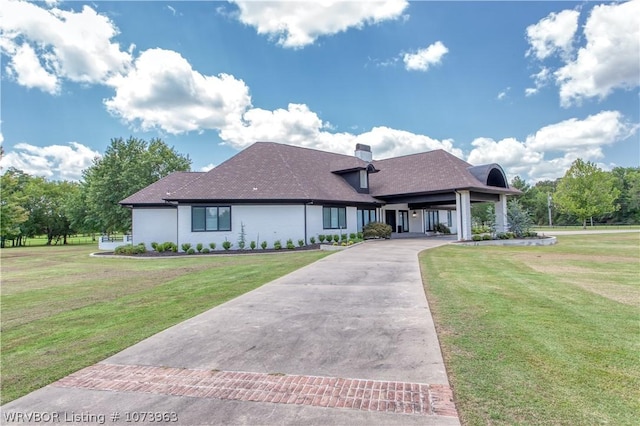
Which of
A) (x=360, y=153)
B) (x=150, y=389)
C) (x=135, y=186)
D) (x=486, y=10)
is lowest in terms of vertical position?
(x=150, y=389)

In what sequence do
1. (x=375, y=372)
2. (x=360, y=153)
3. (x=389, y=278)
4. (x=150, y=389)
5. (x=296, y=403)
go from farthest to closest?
(x=360, y=153), (x=389, y=278), (x=375, y=372), (x=150, y=389), (x=296, y=403)

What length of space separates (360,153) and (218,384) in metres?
27.6

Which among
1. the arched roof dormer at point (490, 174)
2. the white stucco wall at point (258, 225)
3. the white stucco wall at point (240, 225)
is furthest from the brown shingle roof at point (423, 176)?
the white stucco wall at point (258, 225)

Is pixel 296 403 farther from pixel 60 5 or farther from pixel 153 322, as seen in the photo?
pixel 60 5

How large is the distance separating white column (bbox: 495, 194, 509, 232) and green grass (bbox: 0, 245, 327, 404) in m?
19.1

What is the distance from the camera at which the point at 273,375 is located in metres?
3.67

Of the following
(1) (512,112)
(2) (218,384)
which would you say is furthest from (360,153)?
(2) (218,384)

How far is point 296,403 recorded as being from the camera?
3084mm

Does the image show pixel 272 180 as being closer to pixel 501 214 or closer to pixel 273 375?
pixel 501 214

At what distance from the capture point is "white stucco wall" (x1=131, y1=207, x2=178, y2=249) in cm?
2197

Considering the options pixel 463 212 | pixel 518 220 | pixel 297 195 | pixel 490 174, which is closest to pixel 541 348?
pixel 297 195

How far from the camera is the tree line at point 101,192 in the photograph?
27.1m

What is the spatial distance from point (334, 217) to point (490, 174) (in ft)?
39.1

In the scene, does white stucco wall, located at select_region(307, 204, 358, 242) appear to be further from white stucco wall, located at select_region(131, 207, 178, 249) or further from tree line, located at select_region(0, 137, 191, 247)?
tree line, located at select_region(0, 137, 191, 247)
